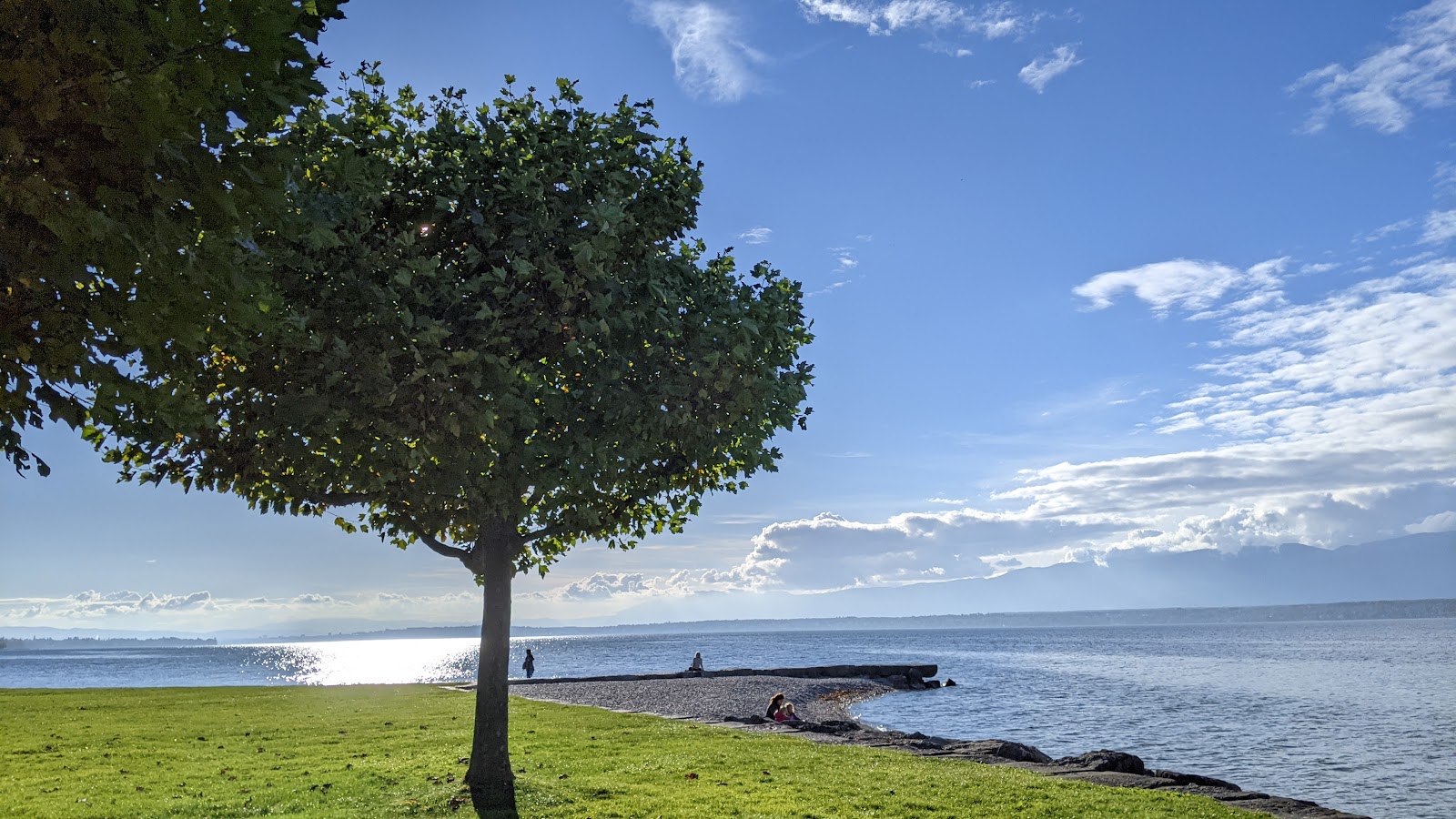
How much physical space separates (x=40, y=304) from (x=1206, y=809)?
18.2 m

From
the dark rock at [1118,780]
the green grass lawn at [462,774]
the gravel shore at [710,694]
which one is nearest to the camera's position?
the green grass lawn at [462,774]

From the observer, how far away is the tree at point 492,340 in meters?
14.2

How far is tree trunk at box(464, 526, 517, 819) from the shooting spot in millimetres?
17766

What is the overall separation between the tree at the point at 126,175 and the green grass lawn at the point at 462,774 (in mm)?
11111

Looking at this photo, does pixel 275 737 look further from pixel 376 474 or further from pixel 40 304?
pixel 40 304

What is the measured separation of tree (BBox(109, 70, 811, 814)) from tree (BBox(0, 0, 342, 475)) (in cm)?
481

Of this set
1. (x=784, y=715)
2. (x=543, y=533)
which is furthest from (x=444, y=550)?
(x=784, y=715)

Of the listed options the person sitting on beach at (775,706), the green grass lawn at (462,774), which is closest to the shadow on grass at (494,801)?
the green grass lawn at (462,774)

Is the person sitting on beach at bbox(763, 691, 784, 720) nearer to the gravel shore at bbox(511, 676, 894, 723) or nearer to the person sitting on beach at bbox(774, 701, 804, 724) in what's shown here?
the person sitting on beach at bbox(774, 701, 804, 724)

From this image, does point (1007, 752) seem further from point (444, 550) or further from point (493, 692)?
point (444, 550)

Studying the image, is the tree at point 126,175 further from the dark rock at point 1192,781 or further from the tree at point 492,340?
the dark rock at point 1192,781

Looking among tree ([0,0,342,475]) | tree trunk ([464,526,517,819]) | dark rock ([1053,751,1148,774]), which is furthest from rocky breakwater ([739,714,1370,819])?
tree ([0,0,342,475])

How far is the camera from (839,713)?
55312 mm

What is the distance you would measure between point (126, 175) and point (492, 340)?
7075 mm
